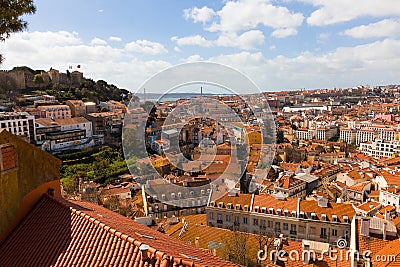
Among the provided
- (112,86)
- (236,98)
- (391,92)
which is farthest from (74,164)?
(391,92)

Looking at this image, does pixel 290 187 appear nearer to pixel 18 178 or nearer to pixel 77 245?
pixel 18 178

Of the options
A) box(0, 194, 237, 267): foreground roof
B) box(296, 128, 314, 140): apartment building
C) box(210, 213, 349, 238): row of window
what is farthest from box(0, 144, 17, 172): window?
box(296, 128, 314, 140): apartment building

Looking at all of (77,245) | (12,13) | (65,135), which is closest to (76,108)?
(65,135)

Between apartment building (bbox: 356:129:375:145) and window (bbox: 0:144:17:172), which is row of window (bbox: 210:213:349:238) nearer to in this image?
window (bbox: 0:144:17:172)

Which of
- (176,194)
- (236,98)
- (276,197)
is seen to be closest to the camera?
(236,98)

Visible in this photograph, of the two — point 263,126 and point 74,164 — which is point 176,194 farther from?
point 74,164

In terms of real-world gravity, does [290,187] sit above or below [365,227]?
below
